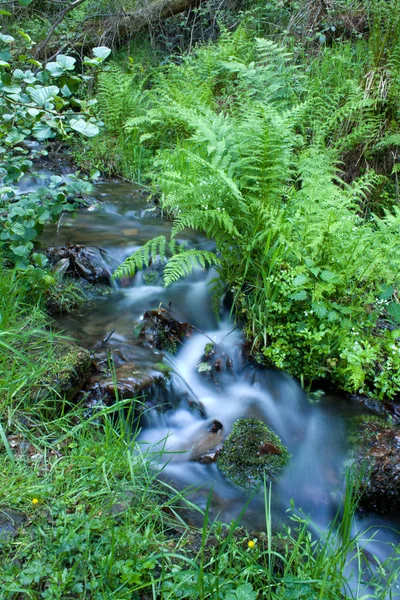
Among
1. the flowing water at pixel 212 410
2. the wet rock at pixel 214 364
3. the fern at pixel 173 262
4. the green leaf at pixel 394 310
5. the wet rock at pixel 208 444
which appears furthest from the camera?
the fern at pixel 173 262

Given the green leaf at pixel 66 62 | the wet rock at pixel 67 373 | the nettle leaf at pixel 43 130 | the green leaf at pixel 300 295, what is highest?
the green leaf at pixel 66 62

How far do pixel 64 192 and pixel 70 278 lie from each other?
959 millimetres

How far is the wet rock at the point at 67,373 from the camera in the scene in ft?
9.05

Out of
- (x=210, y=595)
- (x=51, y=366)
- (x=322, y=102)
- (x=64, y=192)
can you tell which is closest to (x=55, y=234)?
(x=64, y=192)

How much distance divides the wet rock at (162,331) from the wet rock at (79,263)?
2.63 feet

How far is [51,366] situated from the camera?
288 centimetres

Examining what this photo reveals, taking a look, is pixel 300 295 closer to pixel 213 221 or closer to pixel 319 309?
pixel 319 309

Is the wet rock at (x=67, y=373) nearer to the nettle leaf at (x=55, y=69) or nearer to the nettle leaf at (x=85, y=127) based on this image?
the nettle leaf at (x=85, y=127)

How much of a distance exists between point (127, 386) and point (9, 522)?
1188mm

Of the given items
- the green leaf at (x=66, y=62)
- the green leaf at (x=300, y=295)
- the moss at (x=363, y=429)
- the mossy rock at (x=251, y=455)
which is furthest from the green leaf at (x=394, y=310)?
the green leaf at (x=66, y=62)

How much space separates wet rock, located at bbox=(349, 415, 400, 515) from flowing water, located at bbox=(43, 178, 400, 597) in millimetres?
89

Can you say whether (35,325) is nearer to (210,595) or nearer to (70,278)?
(70,278)

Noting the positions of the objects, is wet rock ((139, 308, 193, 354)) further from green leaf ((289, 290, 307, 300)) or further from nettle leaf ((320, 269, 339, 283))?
nettle leaf ((320, 269, 339, 283))

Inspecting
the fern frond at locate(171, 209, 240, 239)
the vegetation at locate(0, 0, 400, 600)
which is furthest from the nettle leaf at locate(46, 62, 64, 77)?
the fern frond at locate(171, 209, 240, 239)
